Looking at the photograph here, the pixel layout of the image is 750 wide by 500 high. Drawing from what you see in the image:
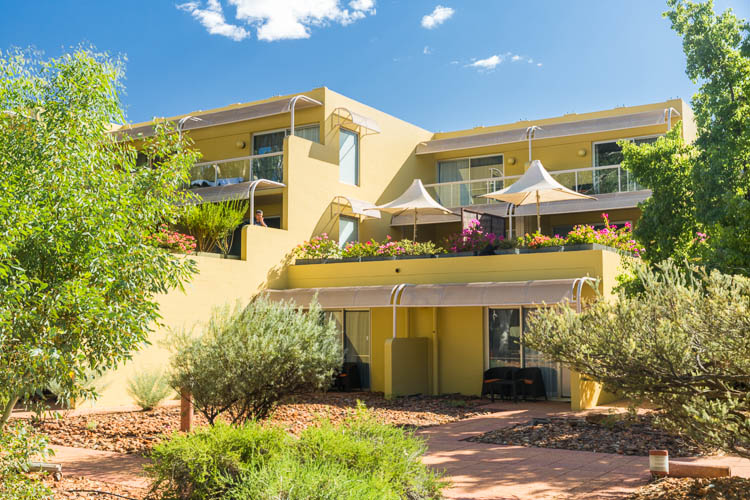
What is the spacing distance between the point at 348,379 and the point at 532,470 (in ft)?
30.0

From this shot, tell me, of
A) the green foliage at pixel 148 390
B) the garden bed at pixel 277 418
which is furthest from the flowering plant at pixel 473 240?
the green foliage at pixel 148 390

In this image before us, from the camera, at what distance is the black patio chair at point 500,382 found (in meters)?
15.5

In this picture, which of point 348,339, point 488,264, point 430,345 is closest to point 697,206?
point 488,264

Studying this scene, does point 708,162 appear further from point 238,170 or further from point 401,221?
point 238,170

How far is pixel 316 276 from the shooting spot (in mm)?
18500

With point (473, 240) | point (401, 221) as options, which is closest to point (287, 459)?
point (473, 240)

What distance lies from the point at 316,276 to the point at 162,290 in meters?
11.2

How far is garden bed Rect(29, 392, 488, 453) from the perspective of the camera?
1074cm

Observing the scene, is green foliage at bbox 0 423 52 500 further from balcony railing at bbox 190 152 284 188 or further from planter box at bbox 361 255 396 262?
balcony railing at bbox 190 152 284 188

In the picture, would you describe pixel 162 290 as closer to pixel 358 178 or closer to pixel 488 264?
pixel 488 264

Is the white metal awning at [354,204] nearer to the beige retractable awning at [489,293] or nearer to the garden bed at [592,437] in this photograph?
the beige retractable awning at [489,293]

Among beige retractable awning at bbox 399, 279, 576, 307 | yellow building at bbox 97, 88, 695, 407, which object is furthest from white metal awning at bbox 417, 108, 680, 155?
beige retractable awning at bbox 399, 279, 576, 307

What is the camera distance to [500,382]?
15508 mm

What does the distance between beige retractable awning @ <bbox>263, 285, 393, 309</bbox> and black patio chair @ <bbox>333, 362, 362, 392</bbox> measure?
1.65 metres
